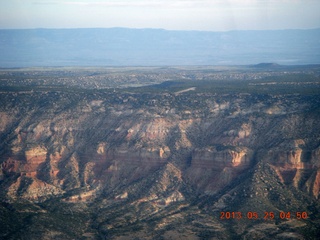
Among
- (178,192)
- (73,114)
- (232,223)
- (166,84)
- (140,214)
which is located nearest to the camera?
(232,223)

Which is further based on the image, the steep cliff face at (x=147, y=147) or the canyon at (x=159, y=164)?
the steep cliff face at (x=147, y=147)

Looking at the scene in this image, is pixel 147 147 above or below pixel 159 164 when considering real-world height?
above

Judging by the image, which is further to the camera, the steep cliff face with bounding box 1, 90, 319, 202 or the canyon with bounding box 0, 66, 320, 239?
the steep cliff face with bounding box 1, 90, 319, 202

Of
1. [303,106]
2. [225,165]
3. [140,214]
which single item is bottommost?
[140,214]

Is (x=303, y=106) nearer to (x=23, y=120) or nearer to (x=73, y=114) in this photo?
(x=73, y=114)

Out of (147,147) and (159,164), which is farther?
(147,147)

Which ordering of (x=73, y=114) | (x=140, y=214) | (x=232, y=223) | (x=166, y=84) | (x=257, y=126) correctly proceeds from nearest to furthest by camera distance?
(x=232, y=223) < (x=140, y=214) < (x=257, y=126) < (x=73, y=114) < (x=166, y=84)

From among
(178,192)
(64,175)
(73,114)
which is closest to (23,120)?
(73,114)

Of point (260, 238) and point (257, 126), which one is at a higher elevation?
point (257, 126)
